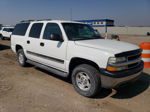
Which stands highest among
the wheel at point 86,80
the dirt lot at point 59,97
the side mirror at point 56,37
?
the side mirror at point 56,37

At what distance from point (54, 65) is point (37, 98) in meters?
1.19

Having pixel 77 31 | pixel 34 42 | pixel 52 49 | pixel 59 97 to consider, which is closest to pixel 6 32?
pixel 34 42

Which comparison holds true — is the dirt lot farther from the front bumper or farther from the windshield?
the windshield

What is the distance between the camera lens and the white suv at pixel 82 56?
126 inches

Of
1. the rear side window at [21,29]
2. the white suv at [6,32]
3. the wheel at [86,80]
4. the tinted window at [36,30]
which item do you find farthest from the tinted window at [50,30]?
the white suv at [6,32]

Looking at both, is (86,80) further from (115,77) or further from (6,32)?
(6,32)

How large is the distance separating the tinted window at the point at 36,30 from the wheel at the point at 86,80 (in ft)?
6.76

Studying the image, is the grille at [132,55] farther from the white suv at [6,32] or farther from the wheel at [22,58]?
the white suv at [6,32]

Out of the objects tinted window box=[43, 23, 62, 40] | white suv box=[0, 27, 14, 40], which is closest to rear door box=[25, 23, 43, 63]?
tinted window box=[43, 23, 62, 40]

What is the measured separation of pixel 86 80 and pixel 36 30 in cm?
269

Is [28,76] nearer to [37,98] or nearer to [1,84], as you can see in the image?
[1,84]

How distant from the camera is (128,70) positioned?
338 centimetres

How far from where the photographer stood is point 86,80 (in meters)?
3.70

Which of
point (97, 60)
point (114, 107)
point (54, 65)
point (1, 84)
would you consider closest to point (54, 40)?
point (54, 65)
